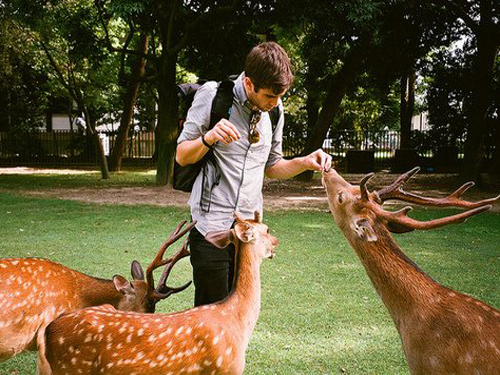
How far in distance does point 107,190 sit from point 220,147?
1194 cm

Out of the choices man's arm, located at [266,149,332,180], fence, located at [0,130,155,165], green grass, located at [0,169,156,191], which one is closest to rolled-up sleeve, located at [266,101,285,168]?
man's arm, located at [266,149,332,180]

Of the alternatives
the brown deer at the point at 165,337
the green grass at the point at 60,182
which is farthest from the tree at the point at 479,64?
the brown deer at the point at 165,337

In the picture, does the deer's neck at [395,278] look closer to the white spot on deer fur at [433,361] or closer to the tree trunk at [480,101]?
the white spot on deer fur at [433,361]

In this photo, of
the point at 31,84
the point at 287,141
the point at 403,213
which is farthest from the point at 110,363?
the point at 31,84

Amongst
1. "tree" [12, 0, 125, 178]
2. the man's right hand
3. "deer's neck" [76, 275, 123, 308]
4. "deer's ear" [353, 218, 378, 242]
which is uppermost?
"tree" [12, 0, 125, 178]

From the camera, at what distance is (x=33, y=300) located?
3.14m

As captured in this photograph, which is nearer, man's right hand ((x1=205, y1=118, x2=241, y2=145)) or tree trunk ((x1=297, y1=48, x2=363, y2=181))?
man's right hand ((x1=205, y1=118, x2=241, y2=145))

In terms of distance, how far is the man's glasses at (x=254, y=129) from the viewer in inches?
111

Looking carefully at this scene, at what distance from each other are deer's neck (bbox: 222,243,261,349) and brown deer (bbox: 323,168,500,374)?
0.51 metres

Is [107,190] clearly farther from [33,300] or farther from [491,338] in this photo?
[491,338]

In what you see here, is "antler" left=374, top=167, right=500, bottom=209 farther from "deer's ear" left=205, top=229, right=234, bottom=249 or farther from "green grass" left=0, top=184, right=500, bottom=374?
"green grass" left=0, top=184, right=500, bottom=374

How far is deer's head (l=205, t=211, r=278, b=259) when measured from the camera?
8.63 ft

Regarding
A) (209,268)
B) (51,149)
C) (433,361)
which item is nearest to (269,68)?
(209,268)

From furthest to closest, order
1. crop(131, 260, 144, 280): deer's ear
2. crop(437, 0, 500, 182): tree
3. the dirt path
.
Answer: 1. crop(437, 0, 500, 182): tree
2. the dirt path
3. crop(131, 260, 144, 280): deer's ear
